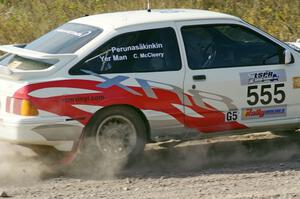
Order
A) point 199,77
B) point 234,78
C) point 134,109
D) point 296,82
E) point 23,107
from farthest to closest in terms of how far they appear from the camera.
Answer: point 296,82 < point 234,78 < point 199,77 < point 134,109 < point 23,107

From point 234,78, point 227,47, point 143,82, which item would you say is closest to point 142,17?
point 143,82

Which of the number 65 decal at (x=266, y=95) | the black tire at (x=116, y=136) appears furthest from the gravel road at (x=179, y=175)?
the number 65 decal at (x=266, y=95)

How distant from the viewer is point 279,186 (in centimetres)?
700

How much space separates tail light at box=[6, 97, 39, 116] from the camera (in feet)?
23.0

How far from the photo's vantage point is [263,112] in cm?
809

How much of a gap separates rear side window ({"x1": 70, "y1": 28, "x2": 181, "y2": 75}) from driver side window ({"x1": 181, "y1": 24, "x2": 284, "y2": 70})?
0.21 metres

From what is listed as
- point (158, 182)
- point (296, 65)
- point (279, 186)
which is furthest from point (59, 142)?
point (296, 65)

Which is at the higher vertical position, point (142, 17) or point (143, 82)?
point (142, 17)

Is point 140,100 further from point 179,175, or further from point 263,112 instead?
point 263,112

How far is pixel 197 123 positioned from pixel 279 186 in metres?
1.27

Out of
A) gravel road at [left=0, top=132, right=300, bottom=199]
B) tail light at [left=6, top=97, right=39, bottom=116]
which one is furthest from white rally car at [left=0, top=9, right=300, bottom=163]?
gravel road at [left=0, top=132, right=300, bottom=199]

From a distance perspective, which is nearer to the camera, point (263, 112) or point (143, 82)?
point (143, 82)

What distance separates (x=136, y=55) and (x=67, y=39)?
2.62ft

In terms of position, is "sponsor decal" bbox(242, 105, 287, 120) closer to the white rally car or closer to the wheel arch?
the white rally car
